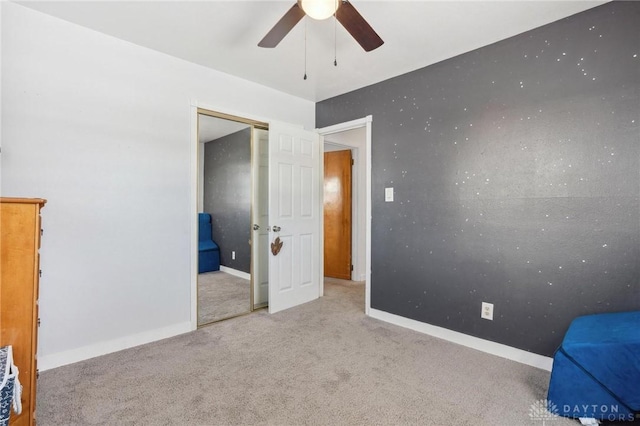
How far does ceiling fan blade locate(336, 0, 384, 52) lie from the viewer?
5.01 feet

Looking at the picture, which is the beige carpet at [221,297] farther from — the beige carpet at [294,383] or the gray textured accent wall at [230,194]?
the beige carpet at [294,383]

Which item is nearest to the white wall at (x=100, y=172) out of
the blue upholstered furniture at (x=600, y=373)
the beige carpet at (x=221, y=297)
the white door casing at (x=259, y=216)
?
the beige carpet at (x=221, y=297)

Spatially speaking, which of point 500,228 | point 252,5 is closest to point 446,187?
point 500,228

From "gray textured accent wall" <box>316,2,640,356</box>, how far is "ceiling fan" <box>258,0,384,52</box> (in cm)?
122

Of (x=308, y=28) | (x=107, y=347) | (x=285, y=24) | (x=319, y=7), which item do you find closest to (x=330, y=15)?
(x=319, y=7)

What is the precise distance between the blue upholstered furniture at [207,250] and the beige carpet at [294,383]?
97.5 inches

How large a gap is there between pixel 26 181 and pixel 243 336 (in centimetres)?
191

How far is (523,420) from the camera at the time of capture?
1650 mm

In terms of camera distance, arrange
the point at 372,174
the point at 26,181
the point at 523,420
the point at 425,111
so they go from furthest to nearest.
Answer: the point at 372,174, the point at 425,111, the point at 26,181, the point at 523,420

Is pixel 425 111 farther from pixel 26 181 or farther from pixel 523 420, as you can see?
pixel 26 181

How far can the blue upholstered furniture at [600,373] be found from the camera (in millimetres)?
1501

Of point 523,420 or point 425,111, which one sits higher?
point 425,111

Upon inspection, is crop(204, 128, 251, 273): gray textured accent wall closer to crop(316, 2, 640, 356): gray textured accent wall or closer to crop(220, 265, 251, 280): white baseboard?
crop(220, 265, 251, 280): white baseboard

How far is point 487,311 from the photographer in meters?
2.46
